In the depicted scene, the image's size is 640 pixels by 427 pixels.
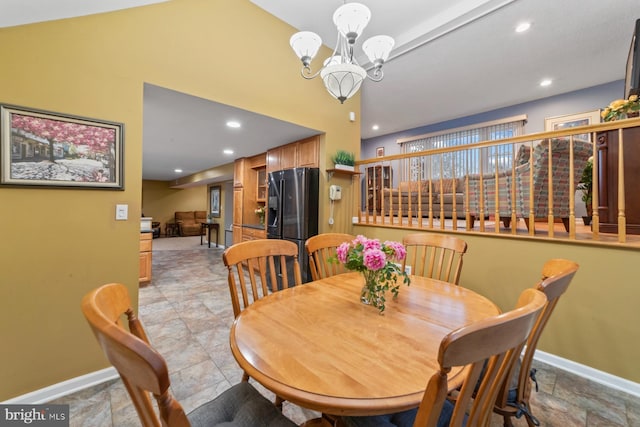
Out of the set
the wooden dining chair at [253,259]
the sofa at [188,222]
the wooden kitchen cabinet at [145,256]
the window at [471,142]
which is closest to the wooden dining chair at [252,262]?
the wooden dining chair at [253,259]

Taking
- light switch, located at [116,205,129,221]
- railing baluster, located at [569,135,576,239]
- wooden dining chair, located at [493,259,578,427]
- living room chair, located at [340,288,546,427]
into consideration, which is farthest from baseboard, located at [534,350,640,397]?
light switch, located at [116,205,129,221]

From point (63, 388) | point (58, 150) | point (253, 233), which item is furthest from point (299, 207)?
point (63, 388)

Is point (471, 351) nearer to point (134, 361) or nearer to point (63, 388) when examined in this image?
point (134, 361)

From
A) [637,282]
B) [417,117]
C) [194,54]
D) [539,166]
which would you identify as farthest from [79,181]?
[417,117]

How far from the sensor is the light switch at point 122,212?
194 cm

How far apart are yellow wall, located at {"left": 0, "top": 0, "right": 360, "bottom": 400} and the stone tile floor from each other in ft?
1.27

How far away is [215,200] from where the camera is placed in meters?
8.69

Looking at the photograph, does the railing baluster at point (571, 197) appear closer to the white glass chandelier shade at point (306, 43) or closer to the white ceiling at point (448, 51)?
the white ceiling at point (448, 51)

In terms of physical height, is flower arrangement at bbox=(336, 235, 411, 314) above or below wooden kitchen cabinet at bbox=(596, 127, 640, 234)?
below

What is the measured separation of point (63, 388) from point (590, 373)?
381 cm

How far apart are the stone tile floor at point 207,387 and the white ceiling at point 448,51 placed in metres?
2.30

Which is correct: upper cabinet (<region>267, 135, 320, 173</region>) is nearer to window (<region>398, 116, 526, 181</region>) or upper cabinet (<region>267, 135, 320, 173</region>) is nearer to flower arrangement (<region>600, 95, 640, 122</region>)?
window (<region>398, 116, 526, 181</region>)

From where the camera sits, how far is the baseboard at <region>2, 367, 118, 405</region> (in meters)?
1.63

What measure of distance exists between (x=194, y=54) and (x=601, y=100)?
20.3 ft
